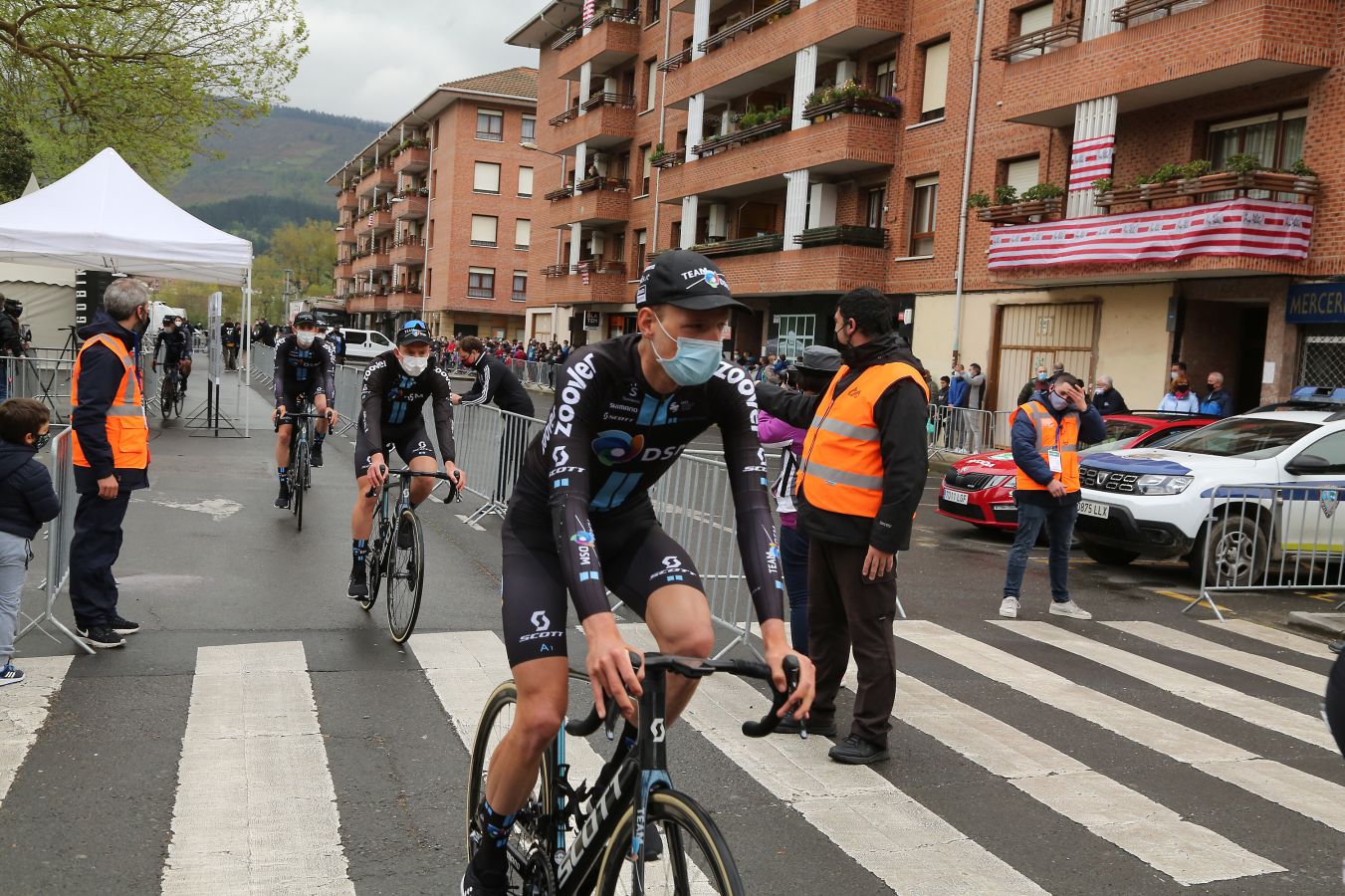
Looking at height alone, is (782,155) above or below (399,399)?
above

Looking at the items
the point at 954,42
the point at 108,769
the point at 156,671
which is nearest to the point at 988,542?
the point at 156,671

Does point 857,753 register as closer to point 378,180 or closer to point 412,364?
point 412,364

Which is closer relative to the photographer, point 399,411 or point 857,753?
point 857,753

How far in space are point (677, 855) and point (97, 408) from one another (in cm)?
526

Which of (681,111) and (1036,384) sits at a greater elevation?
(681,111)

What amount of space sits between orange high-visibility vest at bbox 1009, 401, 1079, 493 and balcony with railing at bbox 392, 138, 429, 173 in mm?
71509

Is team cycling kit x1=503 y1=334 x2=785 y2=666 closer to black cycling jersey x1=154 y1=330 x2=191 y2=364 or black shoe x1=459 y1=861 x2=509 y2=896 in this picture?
black shoe x1=459 y1=861 x2=509 y2=896

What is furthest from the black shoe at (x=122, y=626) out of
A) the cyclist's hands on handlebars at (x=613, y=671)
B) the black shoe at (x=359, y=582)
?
the cyclist's hands on handlebars at (x=613, y=671)

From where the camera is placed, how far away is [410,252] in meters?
77.2

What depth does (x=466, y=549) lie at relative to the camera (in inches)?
428

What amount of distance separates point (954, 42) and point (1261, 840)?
2606 cm

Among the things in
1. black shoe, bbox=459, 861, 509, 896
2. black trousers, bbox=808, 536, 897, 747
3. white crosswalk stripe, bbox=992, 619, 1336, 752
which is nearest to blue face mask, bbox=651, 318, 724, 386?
black shoe, bbox=459, 861, 509, 896

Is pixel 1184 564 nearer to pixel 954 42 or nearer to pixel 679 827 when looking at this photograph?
pixel 679 827

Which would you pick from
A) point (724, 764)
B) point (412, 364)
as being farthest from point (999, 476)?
point (724, 764)
